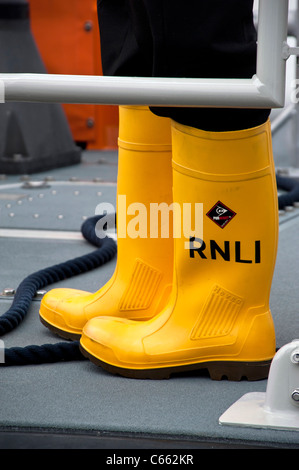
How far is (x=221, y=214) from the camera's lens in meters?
1.13

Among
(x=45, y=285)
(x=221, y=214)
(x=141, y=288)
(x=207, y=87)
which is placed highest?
(x=207, y=87)

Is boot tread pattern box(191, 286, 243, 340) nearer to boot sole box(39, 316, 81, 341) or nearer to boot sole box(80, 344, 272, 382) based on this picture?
boot sole box(80, 344, 272, 382)

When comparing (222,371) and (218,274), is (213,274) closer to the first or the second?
(218,274)

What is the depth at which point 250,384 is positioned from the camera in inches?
45.9

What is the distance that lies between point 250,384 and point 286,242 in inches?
38.7

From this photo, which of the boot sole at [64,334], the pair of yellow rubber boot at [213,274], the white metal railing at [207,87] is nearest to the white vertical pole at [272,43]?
the white metal railing at [207,87]

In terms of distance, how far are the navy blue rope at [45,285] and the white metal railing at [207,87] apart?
48 centimetres

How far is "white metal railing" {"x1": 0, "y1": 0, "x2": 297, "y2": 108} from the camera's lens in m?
0.87

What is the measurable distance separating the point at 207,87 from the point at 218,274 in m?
0.36

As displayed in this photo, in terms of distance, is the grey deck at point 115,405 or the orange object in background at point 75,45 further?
the orange object in background at point 75,45

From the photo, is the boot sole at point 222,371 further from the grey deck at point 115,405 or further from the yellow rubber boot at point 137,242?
the yellow rubber boot at point 137,242

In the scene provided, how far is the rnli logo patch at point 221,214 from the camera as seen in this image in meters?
1.13

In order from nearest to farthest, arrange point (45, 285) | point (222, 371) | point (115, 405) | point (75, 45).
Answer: point (115, 405) → point (222, 371) → point (45, 285) → point (75, 45)

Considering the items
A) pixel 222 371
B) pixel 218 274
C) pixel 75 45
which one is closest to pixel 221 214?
pixel 218 274
